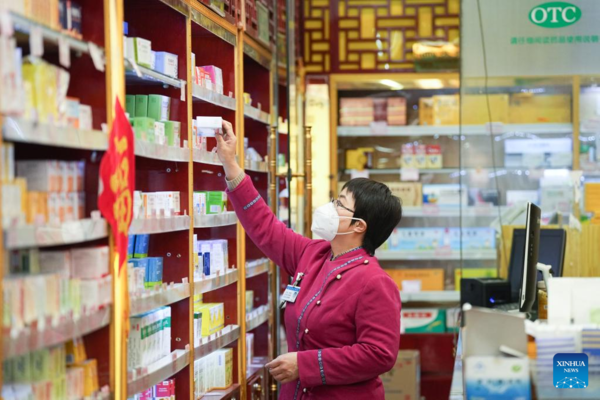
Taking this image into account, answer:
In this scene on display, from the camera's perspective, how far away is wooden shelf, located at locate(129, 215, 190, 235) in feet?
10.7

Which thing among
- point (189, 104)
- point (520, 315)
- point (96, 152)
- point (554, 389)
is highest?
point (189, 104)

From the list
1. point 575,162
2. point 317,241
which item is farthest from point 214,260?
point 575,162

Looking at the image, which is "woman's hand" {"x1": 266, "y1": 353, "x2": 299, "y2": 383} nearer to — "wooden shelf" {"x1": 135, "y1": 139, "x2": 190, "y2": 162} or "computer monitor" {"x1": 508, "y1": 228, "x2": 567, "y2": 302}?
"wooden shelf" {"x1": 135, "y1": 139, "x2": 190, "y2": 162}

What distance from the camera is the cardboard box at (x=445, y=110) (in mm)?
7176

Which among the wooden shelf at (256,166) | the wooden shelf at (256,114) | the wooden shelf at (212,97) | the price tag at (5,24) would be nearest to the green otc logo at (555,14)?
the wooden shelf at (256,114)

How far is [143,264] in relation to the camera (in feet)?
11.9

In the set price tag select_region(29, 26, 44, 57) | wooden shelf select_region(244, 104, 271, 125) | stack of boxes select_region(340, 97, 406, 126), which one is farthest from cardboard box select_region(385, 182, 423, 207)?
price tag select_region(29, 26, 44, 57)

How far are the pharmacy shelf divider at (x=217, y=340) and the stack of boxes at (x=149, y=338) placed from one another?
309 millimetres

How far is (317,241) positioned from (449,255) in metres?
3.65

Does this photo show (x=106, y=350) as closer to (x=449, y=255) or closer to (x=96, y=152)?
(x=96, y=152)

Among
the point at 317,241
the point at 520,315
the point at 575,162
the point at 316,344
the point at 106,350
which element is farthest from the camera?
the point at 575,162

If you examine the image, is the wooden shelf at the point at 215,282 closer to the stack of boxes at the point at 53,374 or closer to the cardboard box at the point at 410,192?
the stack of boxes at the point at 53,374

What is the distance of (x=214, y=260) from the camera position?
4.41 meters

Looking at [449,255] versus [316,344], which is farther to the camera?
[449,255]
